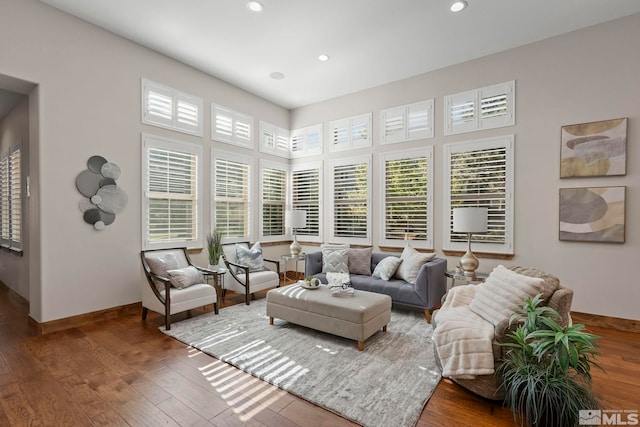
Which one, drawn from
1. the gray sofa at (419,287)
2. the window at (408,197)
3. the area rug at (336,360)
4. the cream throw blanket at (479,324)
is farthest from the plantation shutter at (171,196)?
the cream throw blanket at (479,324)

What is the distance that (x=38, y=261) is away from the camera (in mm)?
3594

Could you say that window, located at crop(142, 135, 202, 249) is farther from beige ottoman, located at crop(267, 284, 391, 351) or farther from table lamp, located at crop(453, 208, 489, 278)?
table lamp, located at crop(453, 208, 489, 278)

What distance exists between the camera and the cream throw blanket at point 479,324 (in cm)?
220

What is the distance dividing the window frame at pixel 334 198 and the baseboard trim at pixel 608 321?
310 centimetres

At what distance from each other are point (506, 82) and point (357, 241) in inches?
136

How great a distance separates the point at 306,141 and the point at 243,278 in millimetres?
3303

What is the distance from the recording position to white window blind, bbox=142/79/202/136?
450cm

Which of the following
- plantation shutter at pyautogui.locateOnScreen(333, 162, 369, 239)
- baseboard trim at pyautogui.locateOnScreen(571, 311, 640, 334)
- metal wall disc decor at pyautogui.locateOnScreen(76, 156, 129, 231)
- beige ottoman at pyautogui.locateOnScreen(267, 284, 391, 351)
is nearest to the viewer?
beige ottoman at pyautogui.locateOnScreen(267, 284, 391, 351)

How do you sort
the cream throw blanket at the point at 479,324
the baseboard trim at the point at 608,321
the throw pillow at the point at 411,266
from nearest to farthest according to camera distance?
the cream throw blanket at the point at 479,324 → the baseboard trim at the point at 608,321 → the throw pillow at the point at 411,266

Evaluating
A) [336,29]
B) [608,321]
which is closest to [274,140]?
[336,29]

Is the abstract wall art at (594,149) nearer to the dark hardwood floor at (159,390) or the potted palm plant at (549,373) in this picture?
the dark hardwood floor at (159,390)

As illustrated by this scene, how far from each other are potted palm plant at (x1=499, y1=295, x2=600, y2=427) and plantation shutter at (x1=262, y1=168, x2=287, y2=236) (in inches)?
196

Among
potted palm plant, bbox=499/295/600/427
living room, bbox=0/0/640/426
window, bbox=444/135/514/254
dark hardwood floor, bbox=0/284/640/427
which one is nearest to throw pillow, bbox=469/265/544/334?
potted palm plant, bbox=499/295/600/427

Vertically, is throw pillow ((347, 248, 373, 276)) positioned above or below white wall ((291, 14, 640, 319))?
below
